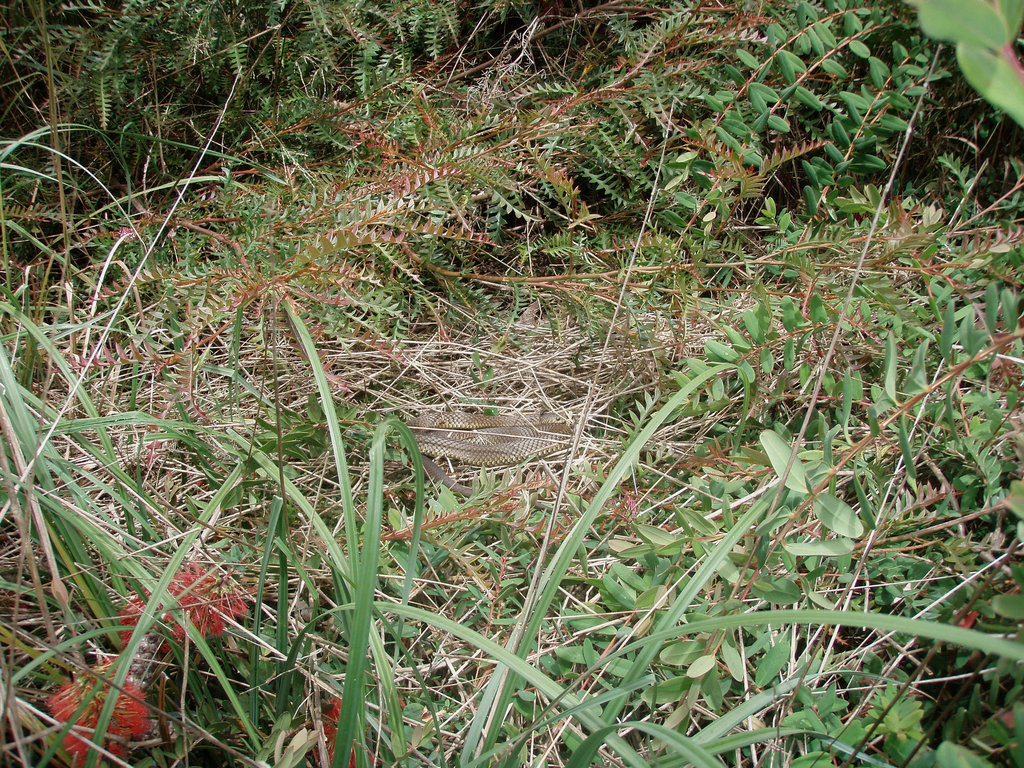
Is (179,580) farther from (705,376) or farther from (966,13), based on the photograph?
(966,13)

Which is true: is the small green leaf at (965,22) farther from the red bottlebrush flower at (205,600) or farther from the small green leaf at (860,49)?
the small green leaf at (860,49)

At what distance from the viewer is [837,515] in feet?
4.45

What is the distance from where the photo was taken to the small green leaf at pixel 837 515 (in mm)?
1335

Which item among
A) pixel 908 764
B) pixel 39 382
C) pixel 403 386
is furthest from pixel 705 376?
pixel 39 382

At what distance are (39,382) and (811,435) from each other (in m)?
2.72

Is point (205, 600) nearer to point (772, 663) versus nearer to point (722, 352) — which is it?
point (772, 663)

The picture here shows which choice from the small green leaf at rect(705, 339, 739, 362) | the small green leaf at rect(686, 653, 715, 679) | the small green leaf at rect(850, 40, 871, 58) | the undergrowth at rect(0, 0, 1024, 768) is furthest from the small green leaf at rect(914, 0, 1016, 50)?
the small green leaf at rect(850, 40, 871, 58)

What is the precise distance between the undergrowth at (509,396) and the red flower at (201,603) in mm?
12


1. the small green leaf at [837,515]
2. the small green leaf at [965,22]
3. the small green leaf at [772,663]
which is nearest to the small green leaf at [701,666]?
the small green leaf at [772,663]

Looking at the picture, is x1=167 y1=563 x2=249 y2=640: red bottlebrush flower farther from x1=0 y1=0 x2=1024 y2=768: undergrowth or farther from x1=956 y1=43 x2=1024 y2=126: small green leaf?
x1=956 y1=43 x2=1024 y2=126: small green leaf

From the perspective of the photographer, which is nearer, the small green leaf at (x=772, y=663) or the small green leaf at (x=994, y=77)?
the small green leaf at (x=994, y=77)

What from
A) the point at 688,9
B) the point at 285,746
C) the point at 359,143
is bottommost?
the point at 285,746

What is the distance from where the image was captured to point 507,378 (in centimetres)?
286

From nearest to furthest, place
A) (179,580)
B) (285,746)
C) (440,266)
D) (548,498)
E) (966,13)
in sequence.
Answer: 1. (966,13)
2. (285,746)
3. (179,580)
4. (548,498)
5. (440,266)
